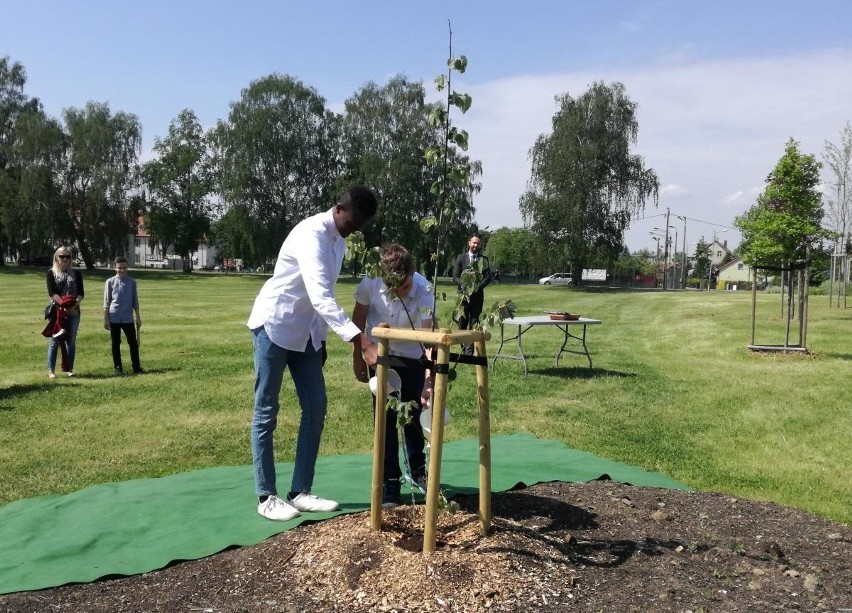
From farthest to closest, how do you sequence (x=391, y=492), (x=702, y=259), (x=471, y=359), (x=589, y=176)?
(x=702, y=259) → (x=589, y=176) → (x=391, y=492) → (x=471, y=359)

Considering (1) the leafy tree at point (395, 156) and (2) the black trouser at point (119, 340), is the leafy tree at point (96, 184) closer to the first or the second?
(1) the leafy tree at point (395, 156)

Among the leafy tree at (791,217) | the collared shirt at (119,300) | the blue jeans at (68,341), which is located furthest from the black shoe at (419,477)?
the leafy tree at (791,217)

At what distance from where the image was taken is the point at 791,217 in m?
14.9

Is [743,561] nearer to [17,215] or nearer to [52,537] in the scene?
[52,537]

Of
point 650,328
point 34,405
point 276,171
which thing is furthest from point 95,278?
point 34,405

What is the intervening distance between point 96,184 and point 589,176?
31069mm

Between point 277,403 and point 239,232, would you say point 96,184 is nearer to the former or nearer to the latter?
point 239,232

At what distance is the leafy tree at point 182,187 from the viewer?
212ft

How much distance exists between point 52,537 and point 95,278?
150ft

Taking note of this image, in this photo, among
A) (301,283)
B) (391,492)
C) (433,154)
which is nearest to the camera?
(433,154)

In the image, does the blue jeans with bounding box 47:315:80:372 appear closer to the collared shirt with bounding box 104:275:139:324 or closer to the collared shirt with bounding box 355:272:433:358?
the collared shirt with bounding box 104:275:139:324

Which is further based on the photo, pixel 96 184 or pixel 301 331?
pixel 96 184

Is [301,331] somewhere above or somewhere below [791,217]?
below

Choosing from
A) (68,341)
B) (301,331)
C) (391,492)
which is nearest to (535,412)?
(391,492)
